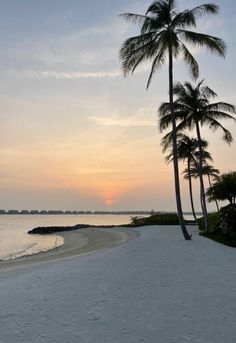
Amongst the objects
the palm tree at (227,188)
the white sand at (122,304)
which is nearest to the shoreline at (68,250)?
the white sand at (122,304)

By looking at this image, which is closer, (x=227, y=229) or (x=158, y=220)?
(x=227, y=229)

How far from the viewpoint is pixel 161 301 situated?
979cm

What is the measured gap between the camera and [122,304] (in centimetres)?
934

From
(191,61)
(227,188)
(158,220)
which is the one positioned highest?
(191,61)

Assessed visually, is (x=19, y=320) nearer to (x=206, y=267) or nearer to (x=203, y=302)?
(x=203, y=302)

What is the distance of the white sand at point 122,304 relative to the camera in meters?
7.41

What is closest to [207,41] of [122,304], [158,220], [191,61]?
[191,61]

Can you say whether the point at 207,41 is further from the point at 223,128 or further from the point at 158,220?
the point at 158,220

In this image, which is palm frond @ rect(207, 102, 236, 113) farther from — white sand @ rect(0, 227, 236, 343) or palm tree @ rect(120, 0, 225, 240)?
white sand @ rect(0, 227, 236, 343)

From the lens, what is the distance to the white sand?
24.3ft

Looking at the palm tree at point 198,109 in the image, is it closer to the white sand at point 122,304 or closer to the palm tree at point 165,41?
the palm tree at point 165,41

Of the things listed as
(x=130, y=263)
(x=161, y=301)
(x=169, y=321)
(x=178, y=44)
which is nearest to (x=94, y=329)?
(x=169, y=321)

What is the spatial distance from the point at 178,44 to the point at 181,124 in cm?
1125

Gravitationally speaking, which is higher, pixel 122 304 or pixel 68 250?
pixel 68 250
